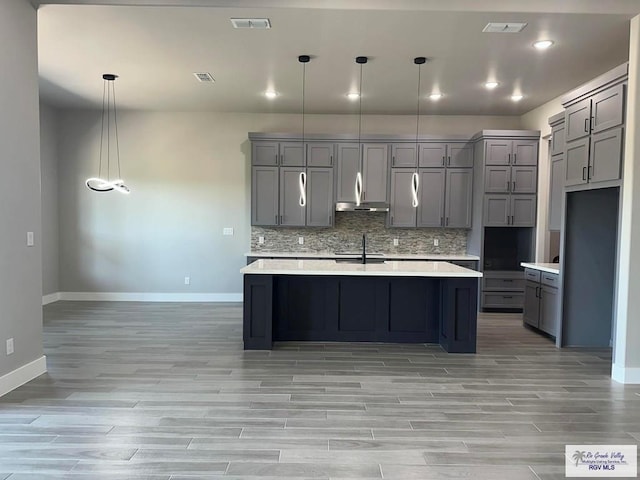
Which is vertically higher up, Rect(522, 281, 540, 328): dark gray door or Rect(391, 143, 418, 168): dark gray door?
Rect(391, 143, 418, 168): dark gray door

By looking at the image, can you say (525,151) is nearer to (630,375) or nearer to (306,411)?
(630,375)

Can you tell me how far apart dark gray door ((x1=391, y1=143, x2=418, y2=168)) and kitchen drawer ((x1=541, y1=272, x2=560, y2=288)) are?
8.33 feet

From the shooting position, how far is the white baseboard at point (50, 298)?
6.34 m

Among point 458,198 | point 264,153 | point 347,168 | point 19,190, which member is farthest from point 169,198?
point 458,198

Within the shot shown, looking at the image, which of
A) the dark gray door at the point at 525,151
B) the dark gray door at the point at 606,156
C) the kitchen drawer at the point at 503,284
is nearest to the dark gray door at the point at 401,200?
the kitchen drawer at the point at 503,284

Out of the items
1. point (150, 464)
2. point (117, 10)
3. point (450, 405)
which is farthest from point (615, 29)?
point (150, 464)

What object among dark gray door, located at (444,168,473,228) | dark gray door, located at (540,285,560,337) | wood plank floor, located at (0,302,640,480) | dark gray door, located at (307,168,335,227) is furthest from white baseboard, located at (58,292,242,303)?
dark gray door, located at (540,285,560,337)

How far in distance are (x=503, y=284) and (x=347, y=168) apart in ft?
9.84

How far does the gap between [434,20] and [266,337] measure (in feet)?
11.1

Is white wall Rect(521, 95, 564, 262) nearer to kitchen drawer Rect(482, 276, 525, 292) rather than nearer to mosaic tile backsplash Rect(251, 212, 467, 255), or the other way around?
kitchen drawer Rect(482, 276, 525, 292)

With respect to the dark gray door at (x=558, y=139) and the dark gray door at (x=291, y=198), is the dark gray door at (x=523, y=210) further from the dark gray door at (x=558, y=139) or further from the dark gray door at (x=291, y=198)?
the dark gray door at (x=291, y=198)

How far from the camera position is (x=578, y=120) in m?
4.14

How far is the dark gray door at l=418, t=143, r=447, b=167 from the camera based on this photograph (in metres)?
6.48

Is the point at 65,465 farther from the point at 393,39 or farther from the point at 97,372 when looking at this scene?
the point at 393,39
